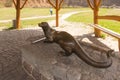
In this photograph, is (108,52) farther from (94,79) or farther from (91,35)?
(91,35)

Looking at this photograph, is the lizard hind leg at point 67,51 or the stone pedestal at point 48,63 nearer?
the stone pedestal at point 48,63

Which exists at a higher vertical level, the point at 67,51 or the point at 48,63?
the point at 67,51

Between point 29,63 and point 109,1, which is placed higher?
point 109,1

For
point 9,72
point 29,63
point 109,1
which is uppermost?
point 109,1

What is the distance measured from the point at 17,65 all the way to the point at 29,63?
0.70 m

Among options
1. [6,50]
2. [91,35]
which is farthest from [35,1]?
[6,50]

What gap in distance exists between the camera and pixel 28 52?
467cm

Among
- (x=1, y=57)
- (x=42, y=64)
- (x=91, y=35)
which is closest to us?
(x=42, y=64)

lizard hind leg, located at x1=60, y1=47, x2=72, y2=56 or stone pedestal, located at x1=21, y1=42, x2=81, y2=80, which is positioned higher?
lizard hind leg, located at x1=60, y1=47, x2=72, y2=56

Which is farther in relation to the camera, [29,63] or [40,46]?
[40,46]

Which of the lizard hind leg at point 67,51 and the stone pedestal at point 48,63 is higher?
the lizard hind leg at point 67,51

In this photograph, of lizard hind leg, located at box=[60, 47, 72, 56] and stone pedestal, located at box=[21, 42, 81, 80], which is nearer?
stone pedestal, located at box=[21, 42, 81, 80]

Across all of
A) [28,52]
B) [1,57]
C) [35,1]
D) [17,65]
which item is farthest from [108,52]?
[35,1]

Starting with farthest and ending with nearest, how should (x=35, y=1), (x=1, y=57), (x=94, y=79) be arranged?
(x=35, y=1), (x=1, y=57), (x=94, y=79)
